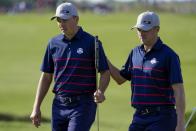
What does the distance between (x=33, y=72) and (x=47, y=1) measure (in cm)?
8198

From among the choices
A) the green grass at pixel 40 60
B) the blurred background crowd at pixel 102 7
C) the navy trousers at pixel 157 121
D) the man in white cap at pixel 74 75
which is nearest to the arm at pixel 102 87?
the man in white cap at pixel 74 75

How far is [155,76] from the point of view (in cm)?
955

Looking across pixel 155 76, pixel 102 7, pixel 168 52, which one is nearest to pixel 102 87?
pixel 155 76

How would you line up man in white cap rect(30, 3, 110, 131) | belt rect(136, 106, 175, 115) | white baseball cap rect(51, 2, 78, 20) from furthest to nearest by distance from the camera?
man in white cap rect(30, 3, 110, 131), white baseball cap rect(51, 2, 78, 20), belt rect(136, 106, 175, 115)

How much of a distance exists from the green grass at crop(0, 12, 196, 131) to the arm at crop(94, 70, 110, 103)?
7.79m

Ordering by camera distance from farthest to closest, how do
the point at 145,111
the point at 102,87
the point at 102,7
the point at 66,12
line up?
the point at 102,7, the point at 102,87, the point at 66,12, the point at 145,111

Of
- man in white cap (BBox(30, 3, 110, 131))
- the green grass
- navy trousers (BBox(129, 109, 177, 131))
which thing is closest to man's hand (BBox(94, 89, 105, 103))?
man in white cap (BBox(30, 3, 110, 131))

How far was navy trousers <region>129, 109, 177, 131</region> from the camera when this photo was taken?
955 cm

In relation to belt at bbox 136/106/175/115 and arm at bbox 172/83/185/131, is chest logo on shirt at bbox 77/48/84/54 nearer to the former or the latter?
belt at bbox 136/106/175/115

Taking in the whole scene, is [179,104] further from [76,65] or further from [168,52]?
[76,65]

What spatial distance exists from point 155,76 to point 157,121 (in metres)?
0.49

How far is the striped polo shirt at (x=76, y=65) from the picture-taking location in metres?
10.4

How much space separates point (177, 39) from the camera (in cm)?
5812

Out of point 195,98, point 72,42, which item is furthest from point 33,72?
point 72,42
